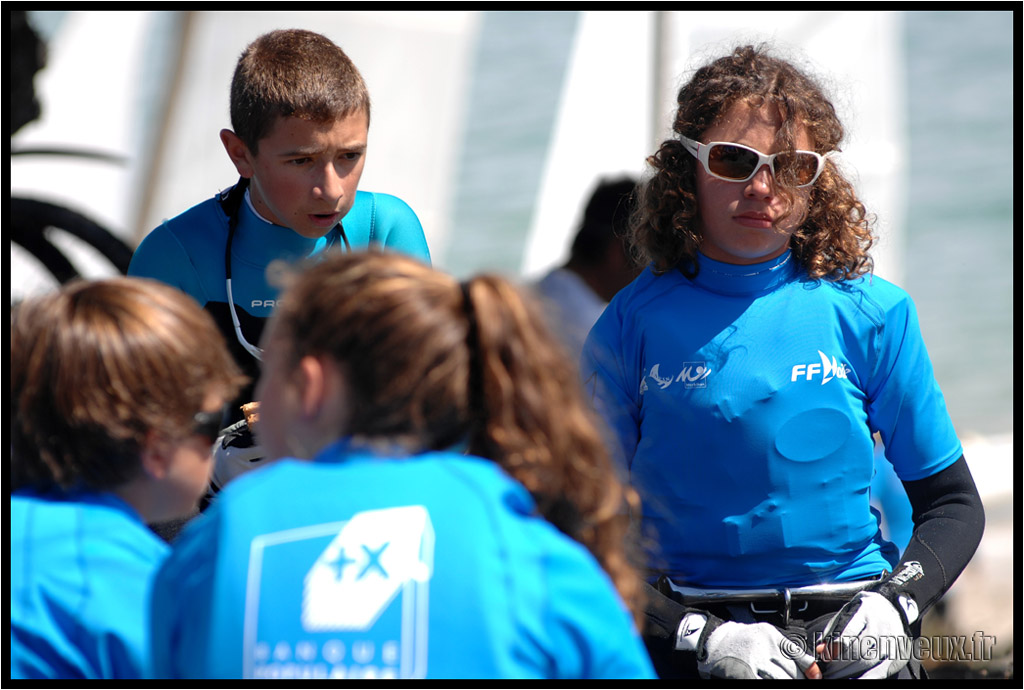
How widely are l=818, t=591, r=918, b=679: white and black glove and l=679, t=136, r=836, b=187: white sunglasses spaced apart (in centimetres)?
87

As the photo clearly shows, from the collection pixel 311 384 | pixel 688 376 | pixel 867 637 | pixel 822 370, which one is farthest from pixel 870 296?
pixel 311 384

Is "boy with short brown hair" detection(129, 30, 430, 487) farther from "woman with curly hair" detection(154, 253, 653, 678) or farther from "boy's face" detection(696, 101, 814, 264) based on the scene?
"woman with curly hair" detection(154, 253, 653, 678)

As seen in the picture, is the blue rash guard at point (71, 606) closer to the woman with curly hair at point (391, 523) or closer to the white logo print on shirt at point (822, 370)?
the woman with curly hair at point (391, 523)

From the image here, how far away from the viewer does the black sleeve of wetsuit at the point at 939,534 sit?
2137 mm

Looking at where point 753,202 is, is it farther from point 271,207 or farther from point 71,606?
point 71,606

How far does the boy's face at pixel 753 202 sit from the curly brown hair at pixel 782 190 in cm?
2

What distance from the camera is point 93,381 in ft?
5.22

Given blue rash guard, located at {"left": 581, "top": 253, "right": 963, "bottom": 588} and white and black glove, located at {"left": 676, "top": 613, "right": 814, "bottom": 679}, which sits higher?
blue rash guard, located at {"left": 581, "top": 253, "right": 963, "bottom": 588}

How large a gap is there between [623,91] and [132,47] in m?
3.85

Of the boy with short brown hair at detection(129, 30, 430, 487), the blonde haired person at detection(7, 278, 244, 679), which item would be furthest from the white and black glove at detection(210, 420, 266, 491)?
the blonde haired person at detection(7, 278, 244, 679)

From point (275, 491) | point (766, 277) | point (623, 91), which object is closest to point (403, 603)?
point (275, 491)

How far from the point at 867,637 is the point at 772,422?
0.44 metres

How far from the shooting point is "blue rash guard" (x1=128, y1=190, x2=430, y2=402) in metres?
2.47

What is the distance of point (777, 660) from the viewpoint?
6.77 feet
